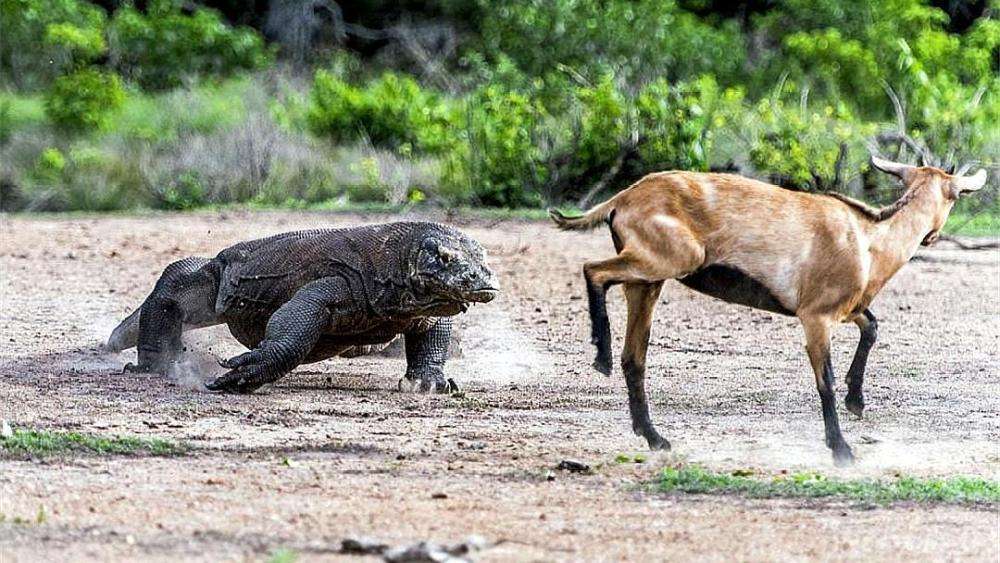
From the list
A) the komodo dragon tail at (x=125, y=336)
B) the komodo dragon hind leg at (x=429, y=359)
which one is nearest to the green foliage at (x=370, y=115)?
the komodo dragon tail at (x=125, y=336)

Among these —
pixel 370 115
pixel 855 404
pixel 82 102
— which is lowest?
pixel 82 102

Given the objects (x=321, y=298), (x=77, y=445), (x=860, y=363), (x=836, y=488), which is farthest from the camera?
(x=321, y=298)

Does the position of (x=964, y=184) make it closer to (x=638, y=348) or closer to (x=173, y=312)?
(x=638, y=348)

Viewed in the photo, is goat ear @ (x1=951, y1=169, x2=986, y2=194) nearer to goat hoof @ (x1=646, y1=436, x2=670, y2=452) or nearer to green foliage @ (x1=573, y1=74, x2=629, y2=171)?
goat hoof @ (x1=646, y1=436, x2=670, y2=452)

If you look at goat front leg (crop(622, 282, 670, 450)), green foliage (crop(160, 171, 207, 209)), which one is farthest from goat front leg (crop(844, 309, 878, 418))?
green foliage (crop(160, 171, 207, 209))

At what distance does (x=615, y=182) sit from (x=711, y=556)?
1579cm

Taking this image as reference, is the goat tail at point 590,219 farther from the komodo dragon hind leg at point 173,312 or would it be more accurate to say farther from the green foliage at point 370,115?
the green foliage at point 370,115

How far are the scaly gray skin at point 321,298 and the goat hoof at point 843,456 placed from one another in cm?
239

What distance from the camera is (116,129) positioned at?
2653 centimetres

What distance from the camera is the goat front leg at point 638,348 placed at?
8.59m

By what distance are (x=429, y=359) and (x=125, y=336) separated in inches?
91.1

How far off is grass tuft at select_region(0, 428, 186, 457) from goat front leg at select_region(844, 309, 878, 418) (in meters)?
3.45

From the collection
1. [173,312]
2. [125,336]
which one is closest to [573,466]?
[173,312]

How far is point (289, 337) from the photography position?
32.2 ft
